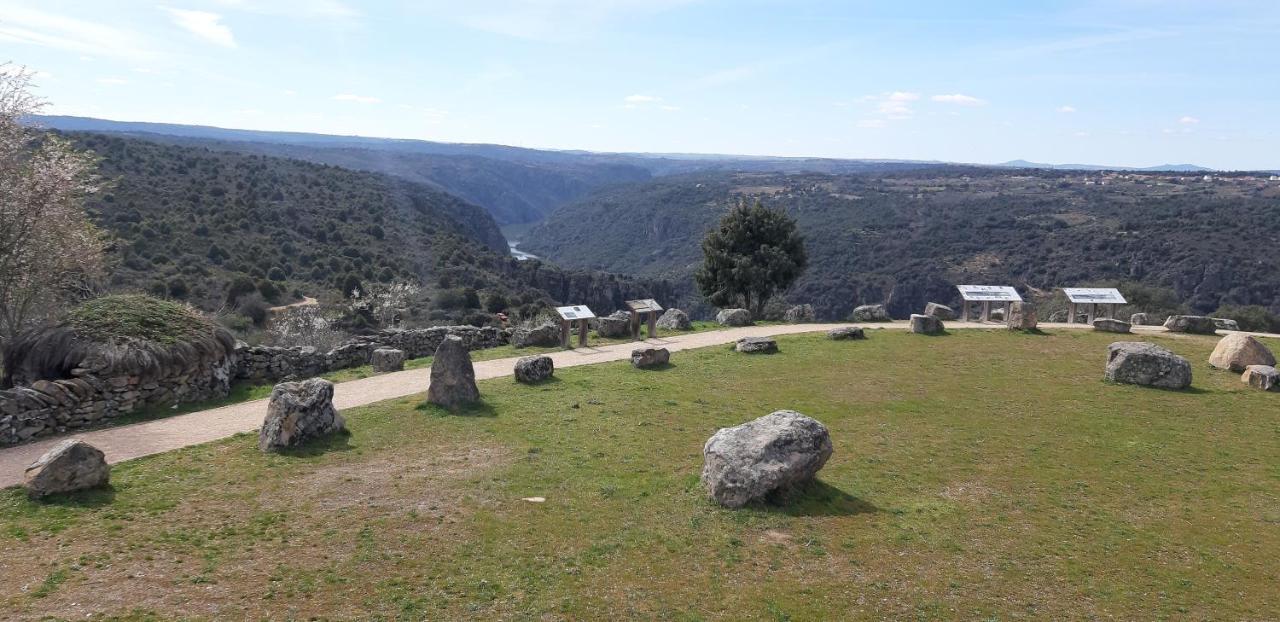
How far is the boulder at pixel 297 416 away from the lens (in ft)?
55.7

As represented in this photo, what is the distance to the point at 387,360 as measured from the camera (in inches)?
1056

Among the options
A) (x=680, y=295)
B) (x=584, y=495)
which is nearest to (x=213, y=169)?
(x=680, y=295)

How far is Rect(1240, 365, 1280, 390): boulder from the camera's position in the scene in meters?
24.7

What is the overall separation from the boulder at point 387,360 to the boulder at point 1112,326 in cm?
3036

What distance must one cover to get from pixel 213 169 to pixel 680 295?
5369cm

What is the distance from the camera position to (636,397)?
22672 millimetres

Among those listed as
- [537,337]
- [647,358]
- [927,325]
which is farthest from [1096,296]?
[537,337]

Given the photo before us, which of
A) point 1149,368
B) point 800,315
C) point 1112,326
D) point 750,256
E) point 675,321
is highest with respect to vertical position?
point 750,256

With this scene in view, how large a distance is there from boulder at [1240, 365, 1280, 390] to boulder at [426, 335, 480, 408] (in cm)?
2493

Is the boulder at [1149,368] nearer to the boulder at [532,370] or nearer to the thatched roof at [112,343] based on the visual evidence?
the boulder at [532,370]

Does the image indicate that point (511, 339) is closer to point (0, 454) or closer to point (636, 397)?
point (636, 397)

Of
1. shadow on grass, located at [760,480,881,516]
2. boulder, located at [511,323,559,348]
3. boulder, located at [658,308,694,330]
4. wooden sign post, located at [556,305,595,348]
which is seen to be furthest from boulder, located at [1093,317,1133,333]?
shadow on grass, located at [760,480,881,516]

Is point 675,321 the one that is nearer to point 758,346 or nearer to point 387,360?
point 758,346

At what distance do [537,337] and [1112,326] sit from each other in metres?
25.8
